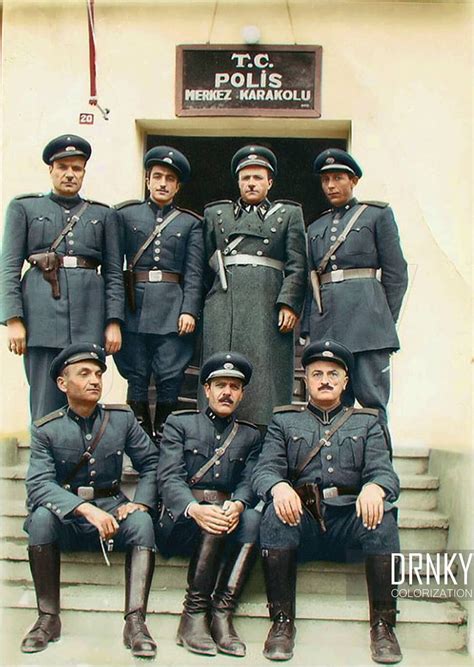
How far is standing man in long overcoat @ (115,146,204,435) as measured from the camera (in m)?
4.39

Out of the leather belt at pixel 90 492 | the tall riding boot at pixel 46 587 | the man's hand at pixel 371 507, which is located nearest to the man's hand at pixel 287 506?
the man's hand at pixel 371 507

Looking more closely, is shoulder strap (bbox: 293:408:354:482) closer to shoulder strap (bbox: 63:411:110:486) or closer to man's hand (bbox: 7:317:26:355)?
shoulder strap (bbox: 63:411:110:486)

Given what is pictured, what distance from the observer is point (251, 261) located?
4.38 m

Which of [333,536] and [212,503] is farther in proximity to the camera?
[212,503]

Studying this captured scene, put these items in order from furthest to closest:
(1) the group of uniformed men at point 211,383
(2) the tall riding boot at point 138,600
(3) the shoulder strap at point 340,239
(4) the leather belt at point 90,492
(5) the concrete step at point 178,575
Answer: (3) the shoulder strap at point 340,239, (5) the concrete step at point 178,575, (4) the leather belt at point 90,492, (1) the group of uniformed men at point 211,383, (2) the tall riding boot at point 138,600

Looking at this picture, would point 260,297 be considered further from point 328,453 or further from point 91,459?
point 91,459

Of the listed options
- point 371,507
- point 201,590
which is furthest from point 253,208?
point 201,590

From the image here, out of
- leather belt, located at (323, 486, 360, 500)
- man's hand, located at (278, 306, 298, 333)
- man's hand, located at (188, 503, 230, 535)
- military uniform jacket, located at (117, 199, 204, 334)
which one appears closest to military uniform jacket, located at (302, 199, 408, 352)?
Answer: man's hand, located at (278, 306, 298, 333)

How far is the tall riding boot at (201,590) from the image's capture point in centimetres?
354

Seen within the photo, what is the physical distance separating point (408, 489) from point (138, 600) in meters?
1.62

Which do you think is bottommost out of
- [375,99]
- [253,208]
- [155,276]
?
[155,276]

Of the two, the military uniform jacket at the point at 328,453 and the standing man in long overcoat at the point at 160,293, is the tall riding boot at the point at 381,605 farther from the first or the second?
the standing man in long overcoat at the point at 160,293

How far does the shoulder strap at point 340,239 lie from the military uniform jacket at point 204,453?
0.91m

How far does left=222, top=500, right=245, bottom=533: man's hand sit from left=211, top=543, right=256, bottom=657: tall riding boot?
0.12 m
